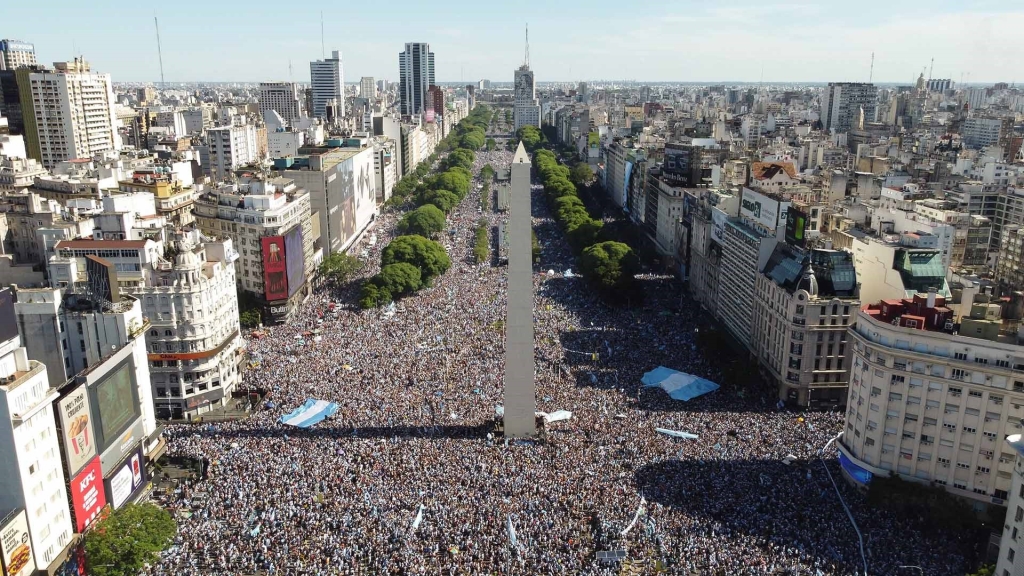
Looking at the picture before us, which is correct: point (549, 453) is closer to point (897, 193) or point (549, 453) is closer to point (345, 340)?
point (345, 340)

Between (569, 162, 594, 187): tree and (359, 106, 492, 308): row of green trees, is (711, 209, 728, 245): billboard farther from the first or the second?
(569, 162, 594, 187): tree

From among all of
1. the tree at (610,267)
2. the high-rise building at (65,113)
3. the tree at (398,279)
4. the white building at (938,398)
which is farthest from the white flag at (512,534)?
the high-rise building at (65,113)

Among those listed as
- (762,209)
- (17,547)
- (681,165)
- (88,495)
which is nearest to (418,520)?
(88,495)

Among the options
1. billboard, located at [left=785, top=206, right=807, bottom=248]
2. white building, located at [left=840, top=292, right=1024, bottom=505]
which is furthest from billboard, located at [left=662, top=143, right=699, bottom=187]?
white building, located at [left=840, top=292, right=1024, bottom=505]

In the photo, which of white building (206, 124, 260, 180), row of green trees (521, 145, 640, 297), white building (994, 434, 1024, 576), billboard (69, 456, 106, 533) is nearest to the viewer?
white building (994, 434, 1024, 576)

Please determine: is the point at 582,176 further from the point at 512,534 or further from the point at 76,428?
the point at 76,428
